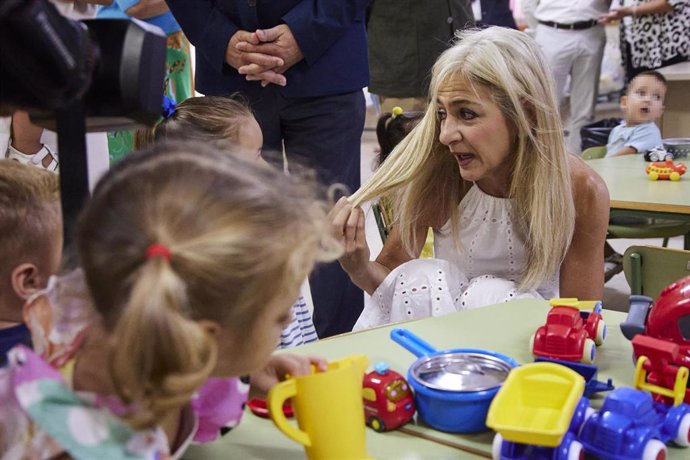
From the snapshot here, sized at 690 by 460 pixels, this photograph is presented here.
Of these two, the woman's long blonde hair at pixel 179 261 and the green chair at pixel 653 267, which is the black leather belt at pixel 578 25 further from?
the woman's long blonde hair at pixel 179 261

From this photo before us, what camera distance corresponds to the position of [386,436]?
104 centimetres

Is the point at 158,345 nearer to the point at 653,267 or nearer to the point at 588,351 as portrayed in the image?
the point at 588,351

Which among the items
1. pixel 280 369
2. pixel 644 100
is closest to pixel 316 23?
pixel 280 369

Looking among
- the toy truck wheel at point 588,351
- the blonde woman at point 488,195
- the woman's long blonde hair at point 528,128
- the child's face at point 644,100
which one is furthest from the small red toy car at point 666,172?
the toy truck wheel at point 588,351

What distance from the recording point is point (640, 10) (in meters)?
4.80

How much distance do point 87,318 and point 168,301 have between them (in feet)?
0.47

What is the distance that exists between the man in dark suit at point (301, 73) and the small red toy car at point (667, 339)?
4.12ft

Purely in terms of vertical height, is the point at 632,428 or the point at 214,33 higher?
the point at 214,33

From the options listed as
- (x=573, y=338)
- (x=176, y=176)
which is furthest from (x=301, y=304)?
(x=176, y=176)

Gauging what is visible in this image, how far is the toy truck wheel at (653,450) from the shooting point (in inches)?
35.6

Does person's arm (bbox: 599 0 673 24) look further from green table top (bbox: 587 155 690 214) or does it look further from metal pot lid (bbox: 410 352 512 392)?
metal pot lid (bbox: 410 352 512 392)

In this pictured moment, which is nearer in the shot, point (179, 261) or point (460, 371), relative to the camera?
point (179, 261)

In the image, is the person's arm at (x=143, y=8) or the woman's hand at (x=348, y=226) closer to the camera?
the woman's hand at (x=348, y=226)

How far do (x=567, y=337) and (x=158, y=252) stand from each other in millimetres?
690
